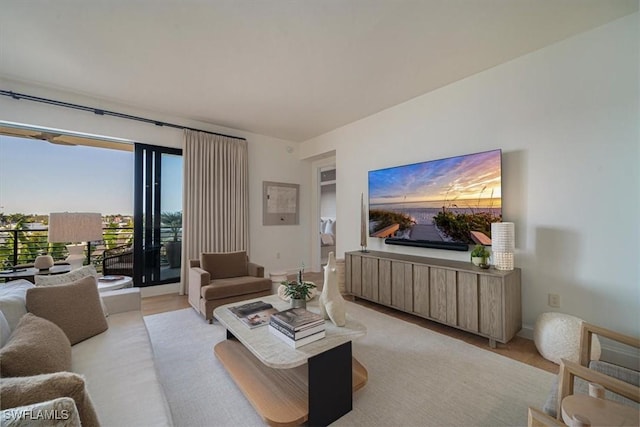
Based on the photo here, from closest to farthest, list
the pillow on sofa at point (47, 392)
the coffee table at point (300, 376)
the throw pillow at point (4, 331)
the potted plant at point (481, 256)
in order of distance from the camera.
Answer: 1. the pillow on sofa at point (47, 392)
2. the throw pillow at point (4, 331)
3. the coffee table at point (300, 376)
4. the potted plant at point (481, 256)

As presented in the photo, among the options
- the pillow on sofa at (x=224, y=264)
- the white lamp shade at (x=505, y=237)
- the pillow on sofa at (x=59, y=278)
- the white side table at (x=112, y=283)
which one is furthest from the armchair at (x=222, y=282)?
the white lamp shade at (x=505, y=237)

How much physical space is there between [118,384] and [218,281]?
1929 millimetres

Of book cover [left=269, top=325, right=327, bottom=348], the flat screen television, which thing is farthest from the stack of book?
the flat screen television

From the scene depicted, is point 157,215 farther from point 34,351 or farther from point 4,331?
point 34,351

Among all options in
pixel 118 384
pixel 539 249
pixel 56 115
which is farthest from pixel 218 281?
pixel 539 249

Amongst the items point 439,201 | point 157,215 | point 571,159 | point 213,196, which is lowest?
point 157,215

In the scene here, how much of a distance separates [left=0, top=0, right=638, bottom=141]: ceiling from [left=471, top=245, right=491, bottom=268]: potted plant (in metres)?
1.89

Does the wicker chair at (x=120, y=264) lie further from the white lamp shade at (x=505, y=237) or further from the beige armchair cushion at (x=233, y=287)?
the white lamp shade at (x=505, y=237)

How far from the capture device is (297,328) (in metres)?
1.45

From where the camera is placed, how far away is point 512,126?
2.57m

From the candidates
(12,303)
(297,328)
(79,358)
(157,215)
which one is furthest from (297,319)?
(157,215)

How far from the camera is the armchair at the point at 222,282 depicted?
111 inches

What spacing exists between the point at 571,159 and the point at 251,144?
4.38 meters

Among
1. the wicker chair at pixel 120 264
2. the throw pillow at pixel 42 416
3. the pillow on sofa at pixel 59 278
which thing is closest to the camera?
the throw pillow at pixel 42 416
